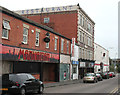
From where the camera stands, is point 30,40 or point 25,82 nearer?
point 25,82

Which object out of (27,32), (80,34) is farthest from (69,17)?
(27,32)

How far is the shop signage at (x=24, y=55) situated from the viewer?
1820cm

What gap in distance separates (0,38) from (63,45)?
15.9 meters

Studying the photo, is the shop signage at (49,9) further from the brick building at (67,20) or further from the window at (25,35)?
the window at (25,35)

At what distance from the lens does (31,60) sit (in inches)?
882

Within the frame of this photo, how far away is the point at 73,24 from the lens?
133 feet

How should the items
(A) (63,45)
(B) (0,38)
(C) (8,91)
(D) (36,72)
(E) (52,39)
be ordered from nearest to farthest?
(C) (8,91)
(B) (0,38)
(D) (36,72)
(E) (52,39)
(A) (63,45)

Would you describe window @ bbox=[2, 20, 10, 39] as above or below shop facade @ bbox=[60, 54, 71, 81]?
above

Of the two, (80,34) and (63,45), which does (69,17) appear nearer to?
(80,34)

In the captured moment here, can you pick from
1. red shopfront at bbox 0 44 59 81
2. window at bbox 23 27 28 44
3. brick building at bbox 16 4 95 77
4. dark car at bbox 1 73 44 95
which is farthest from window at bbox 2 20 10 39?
brick building at bbox 16 4 95 77

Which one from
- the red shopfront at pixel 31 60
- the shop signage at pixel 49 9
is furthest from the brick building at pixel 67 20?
the red shopfront at pixel 31 60

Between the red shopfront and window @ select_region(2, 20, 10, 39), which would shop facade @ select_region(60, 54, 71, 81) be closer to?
the red shopfront

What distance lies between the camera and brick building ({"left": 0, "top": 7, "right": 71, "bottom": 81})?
18.4 m

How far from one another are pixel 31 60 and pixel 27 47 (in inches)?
62.2
